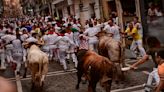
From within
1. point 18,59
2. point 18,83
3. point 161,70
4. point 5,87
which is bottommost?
point 18,83

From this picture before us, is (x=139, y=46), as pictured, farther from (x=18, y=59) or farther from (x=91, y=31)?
(x=18, y=59)

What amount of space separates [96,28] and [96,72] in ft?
26.1

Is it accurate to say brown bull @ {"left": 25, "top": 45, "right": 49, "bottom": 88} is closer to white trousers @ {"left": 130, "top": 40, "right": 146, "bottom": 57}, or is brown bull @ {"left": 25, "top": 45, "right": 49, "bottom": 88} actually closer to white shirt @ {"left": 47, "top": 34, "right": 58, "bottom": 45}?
white shirt @ {"left": 47, "top": 34, "right": 58, "bottom": 45}

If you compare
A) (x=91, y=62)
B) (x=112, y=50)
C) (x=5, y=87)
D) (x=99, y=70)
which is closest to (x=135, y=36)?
(x=112, y=50)

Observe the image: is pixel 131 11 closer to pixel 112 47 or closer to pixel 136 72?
pixel 136 72

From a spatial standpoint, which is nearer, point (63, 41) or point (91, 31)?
point (63, 41)

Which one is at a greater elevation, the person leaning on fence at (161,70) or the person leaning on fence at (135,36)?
the person leaning on fence at (161,70)

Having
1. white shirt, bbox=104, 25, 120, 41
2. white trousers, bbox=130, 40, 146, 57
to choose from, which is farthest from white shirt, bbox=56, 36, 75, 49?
white trousers, bbox=130, 40, 146, 57

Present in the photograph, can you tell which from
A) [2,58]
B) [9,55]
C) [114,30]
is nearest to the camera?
[9,55]

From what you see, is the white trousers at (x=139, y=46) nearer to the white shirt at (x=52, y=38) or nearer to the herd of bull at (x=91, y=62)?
the white shirt at (x=52, y=38)

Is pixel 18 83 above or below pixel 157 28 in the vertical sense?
below

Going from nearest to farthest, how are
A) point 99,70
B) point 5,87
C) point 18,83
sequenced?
point 5,87 < point 99,70 < point 18,83

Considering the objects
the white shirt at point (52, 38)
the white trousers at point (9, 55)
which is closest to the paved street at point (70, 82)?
the white shirt at point (52, 38)

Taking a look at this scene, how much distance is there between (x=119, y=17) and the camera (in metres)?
23.7
